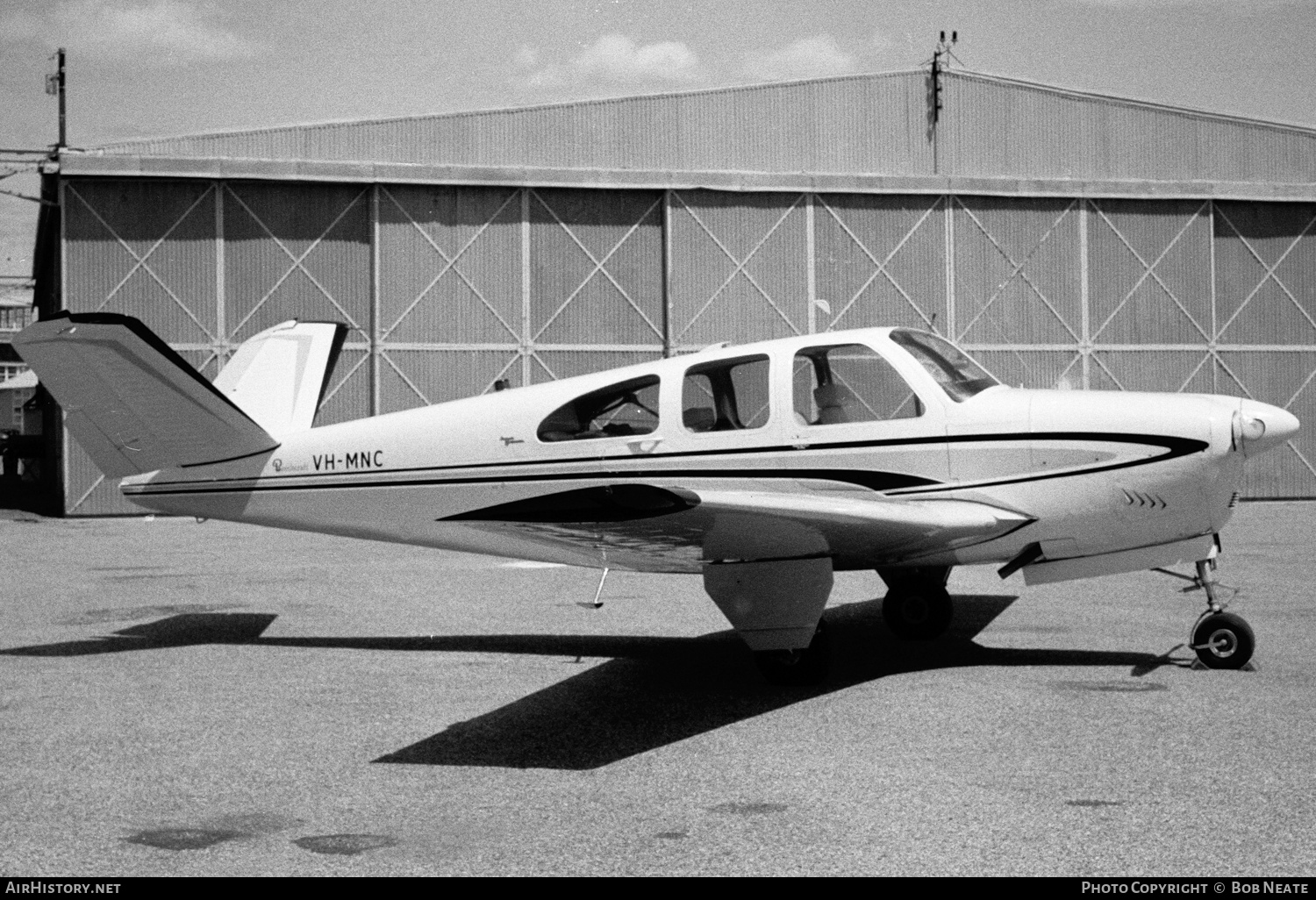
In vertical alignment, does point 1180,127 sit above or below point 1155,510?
above

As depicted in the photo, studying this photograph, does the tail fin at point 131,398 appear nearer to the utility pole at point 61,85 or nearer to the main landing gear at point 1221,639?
the main landing gear at point 1221,639

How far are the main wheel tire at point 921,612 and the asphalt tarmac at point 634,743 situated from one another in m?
0.16

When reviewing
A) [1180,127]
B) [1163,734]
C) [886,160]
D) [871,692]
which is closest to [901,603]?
[871,692]

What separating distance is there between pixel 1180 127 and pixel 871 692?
1333 inches

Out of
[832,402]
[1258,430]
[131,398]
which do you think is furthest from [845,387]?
[131,398]

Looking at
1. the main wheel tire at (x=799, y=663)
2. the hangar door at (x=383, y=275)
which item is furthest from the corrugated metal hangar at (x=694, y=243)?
the main wheel tire at (x=799, y=663)

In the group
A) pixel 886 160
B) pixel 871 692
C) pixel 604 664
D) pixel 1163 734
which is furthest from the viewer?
pixel 886 160

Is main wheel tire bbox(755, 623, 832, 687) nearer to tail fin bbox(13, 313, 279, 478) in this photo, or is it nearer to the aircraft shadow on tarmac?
the aircraft shadow on tarmac

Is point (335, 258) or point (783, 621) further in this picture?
point (335, 258)

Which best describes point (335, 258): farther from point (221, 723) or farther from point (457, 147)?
point (221, 723)

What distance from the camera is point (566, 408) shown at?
31.1 feet

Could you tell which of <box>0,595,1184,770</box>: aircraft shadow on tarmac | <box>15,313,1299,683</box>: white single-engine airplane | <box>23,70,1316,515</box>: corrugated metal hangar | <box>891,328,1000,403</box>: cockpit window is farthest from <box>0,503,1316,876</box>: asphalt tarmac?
<box>23,70,1316,515</box>: corrugated metal hangar

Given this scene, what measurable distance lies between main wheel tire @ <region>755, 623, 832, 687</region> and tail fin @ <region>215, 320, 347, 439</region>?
4435 millimetres

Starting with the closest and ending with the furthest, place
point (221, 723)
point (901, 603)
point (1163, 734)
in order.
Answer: point (1163, 734) < point (221, 723) < point (901, 603)
